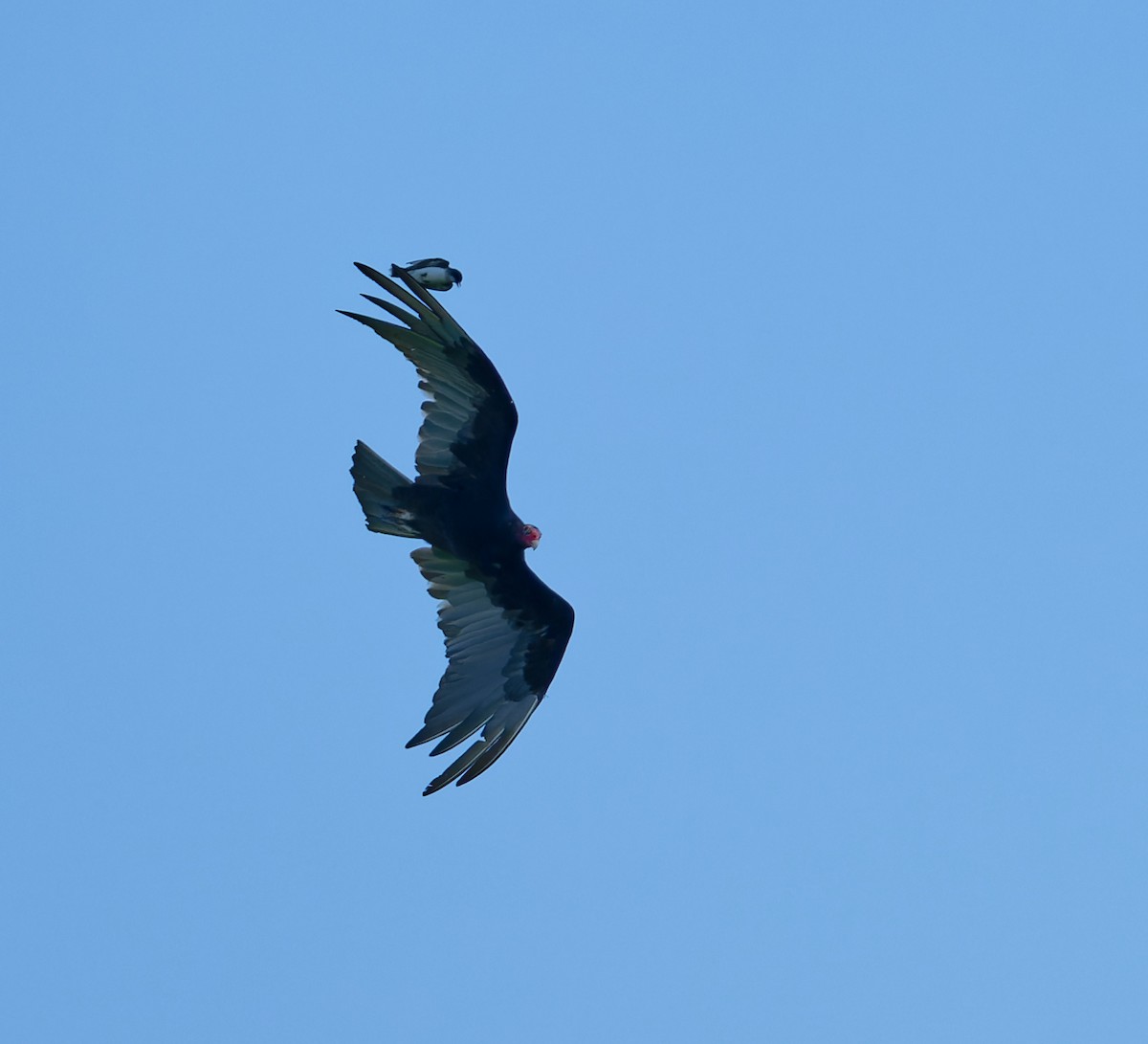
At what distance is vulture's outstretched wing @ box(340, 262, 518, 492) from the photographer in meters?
13.8

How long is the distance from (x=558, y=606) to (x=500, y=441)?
1.66 m

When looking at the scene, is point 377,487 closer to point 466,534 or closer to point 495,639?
point 466,534

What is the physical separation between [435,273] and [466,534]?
286 centimetres

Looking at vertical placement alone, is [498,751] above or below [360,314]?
below

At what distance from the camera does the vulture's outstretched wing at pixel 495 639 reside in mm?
14922

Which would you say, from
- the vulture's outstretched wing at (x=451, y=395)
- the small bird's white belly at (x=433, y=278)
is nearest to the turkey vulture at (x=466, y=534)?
the vulture's outstretched wing at (x=451, y=395)

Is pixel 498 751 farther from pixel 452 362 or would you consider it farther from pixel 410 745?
pixel 452 362

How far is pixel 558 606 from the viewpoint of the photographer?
15234mm

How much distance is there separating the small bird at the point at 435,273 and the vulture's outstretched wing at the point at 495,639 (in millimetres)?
2702

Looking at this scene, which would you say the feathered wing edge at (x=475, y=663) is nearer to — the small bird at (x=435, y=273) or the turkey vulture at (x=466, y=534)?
the turkey vulture at (x=466, y=534)

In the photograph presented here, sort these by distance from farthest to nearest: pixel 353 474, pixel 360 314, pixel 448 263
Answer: pixel 448 263 → pixel 353 474 → pixel 360 314

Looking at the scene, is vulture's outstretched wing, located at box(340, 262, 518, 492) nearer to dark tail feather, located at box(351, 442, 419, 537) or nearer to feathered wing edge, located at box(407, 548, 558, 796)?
dark tail feather, located at box(351, 442, 419, 537)

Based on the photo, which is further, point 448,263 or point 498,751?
point 448,263

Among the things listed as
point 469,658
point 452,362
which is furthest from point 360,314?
point 469,658
